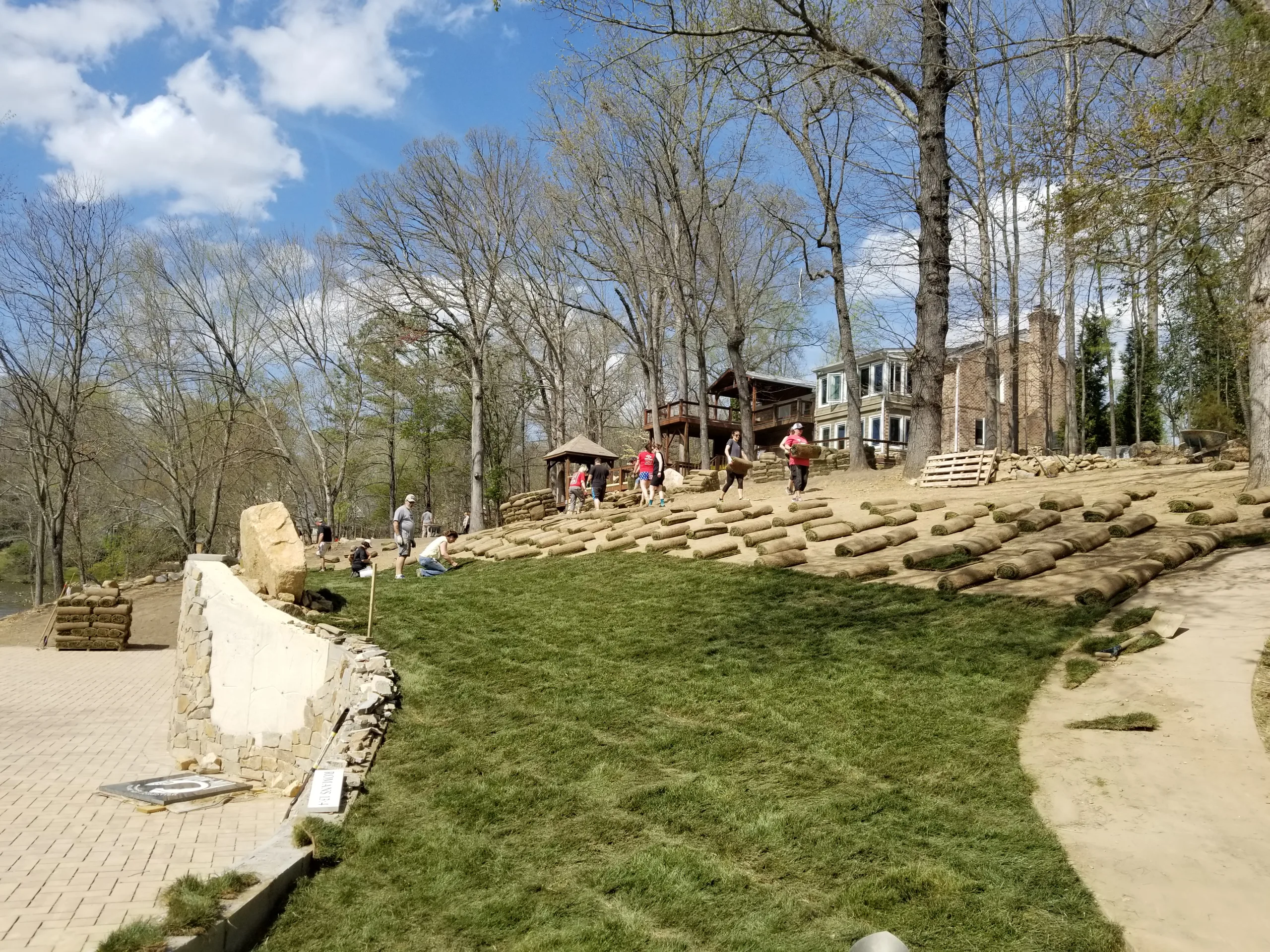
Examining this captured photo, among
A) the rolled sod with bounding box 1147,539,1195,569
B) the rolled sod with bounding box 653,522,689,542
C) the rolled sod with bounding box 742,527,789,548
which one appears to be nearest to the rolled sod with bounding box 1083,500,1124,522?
the rolled sod with bounding box 1147,539,1195,569

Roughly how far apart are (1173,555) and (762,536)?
5093 mm

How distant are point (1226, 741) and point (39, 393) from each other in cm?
3068

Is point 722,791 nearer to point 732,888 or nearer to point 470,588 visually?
point 732,888

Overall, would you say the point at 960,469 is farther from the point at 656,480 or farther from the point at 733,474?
Answer: the point at 656,480

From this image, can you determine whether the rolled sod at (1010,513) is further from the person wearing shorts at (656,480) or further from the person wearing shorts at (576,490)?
the person wearing shorts at (576,490)

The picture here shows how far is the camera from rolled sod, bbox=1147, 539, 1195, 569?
8.25 m

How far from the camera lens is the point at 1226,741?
488cm

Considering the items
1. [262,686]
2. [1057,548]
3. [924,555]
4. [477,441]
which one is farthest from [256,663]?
[477,441]

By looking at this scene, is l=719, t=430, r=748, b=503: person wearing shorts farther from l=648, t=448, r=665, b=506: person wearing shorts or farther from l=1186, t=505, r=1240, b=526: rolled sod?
l=1186, t=505, r=1240, b=526: rolled sod

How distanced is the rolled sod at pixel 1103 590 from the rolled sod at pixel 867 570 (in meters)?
2.22

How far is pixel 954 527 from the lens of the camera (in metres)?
10.8

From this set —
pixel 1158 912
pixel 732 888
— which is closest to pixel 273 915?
pixel 732 888

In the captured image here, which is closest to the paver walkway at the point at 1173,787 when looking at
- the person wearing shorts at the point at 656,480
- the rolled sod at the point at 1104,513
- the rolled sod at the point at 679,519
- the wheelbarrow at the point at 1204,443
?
the rolled sod at the point at 1104,513

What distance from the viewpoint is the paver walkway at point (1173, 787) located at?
138 inches
